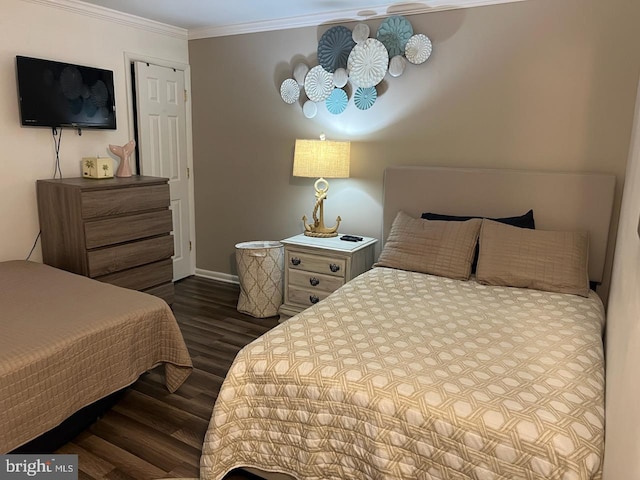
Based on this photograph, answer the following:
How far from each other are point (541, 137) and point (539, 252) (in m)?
0.82

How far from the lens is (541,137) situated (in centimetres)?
302

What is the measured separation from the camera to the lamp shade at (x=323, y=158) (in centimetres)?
343

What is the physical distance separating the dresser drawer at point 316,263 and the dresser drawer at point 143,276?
1.01 m

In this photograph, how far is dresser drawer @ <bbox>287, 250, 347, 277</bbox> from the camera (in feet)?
10.7

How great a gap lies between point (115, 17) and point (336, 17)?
66.4 inches

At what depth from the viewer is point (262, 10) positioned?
138 inches

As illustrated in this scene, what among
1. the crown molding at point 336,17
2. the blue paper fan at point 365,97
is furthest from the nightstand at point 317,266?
the crown molding at point 336,17

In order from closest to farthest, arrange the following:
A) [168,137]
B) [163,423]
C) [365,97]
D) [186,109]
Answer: [163,423] → [365,97] → [168,137] → [186,109]

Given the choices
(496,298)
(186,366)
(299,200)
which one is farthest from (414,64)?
(186,366)

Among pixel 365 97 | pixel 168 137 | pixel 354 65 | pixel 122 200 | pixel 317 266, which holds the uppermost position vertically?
pixel 354 65

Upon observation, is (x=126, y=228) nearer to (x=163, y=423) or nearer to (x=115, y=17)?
(x=163, y=423)

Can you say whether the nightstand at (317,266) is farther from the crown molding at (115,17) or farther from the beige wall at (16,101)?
the crown molding at (115,17)

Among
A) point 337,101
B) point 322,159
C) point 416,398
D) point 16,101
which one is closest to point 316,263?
point 322,159

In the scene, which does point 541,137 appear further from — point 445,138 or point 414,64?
point 414,64
